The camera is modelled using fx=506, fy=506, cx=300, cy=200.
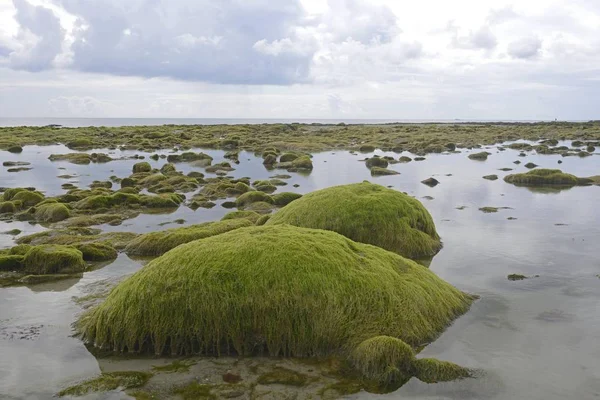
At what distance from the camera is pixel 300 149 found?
65125 millimetres

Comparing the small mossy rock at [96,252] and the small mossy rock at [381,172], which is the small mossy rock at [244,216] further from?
the small mossy rock at [381,172]

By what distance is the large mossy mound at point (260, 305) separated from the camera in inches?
371

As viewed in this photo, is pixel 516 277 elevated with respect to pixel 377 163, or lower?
lower

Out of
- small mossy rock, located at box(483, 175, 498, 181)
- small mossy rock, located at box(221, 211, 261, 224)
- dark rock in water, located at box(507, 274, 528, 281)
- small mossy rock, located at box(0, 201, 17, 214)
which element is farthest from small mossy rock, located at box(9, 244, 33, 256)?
small mossy rock, located at box(483, 175, 498, 181)

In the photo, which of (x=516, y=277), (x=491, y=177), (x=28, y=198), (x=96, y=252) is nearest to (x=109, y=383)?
(x=96, y=252)

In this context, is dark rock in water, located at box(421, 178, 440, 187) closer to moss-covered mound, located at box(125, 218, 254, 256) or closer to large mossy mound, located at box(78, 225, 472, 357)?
moss-covered mound, located at box(125, 218, 254, 256)

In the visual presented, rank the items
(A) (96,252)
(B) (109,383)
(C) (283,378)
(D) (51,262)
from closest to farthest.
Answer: (B) (109,383), (C) (283,378), (D) (51,262), (A) (96,252)

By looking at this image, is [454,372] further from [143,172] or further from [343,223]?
[143,172]

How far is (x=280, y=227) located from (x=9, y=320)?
6237 millimetres

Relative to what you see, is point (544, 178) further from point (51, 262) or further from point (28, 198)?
point (28, 198)

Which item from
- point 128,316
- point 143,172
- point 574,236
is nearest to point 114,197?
point 143,172

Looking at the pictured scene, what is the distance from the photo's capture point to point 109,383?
26.9 feet

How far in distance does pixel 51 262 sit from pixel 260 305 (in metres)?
8.09

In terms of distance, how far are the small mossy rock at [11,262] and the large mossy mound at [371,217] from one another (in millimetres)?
7898
